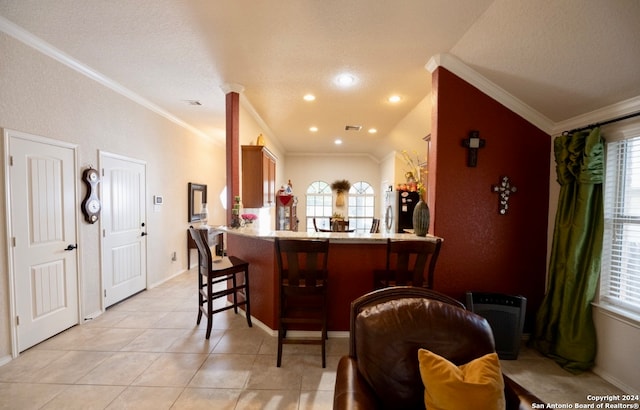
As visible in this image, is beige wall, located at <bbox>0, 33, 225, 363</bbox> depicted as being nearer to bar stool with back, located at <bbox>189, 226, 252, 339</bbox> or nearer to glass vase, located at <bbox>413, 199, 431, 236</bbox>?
bar stool with back, located at <bbox>189, 226, 252, 339</bbox>

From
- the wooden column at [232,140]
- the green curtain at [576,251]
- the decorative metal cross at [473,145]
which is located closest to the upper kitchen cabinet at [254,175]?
the wooden column at [232,140]

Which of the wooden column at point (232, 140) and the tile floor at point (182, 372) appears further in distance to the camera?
the wooden column at point (232, 140)

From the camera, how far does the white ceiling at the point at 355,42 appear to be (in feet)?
6.01

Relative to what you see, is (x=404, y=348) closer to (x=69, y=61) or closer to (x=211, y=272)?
(x=211, y=272)

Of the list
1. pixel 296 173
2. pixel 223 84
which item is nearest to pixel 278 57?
pixel 223 84

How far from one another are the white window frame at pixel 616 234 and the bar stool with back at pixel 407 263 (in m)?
1.44

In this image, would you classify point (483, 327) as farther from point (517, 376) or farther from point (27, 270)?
point (27, 270)

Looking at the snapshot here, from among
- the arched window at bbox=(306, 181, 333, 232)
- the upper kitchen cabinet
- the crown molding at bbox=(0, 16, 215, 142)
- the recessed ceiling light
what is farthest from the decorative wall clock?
the arched window at bbox=(306, 181, 333, 232)

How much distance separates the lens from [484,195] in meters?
2.57

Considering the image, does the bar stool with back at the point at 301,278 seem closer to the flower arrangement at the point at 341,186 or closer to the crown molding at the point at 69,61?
the crown molding at the point at 69,61

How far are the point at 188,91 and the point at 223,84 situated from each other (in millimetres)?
595

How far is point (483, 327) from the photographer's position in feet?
4.25

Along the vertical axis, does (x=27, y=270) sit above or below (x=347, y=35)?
→ below

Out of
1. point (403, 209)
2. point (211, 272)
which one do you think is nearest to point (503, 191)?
point (403, 209)
